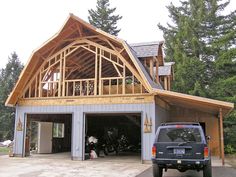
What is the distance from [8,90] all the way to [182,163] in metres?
35.6

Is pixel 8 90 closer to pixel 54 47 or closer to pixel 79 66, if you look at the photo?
pixel 79 66

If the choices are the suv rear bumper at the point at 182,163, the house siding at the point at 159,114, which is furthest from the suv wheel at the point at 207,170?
the house siding at the point at 159,114

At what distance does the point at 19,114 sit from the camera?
16.5 metres

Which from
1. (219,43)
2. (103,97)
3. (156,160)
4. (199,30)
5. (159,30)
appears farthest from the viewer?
(159,30)

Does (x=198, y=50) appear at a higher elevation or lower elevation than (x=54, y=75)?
higher

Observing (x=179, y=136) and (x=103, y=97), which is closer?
(x=179, y=136)

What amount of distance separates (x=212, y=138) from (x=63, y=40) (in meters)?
11.3

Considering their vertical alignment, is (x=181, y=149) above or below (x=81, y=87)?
below

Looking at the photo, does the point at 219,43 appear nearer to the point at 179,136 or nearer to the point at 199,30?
the point at 199,30

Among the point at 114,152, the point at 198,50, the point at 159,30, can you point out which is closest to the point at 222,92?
the point at 198,50

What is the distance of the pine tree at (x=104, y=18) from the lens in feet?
126

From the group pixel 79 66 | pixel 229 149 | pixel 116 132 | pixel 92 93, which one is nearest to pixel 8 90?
pixel 116 132

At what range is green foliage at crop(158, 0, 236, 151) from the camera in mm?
23797

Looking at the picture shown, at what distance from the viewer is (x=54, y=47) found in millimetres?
16203
